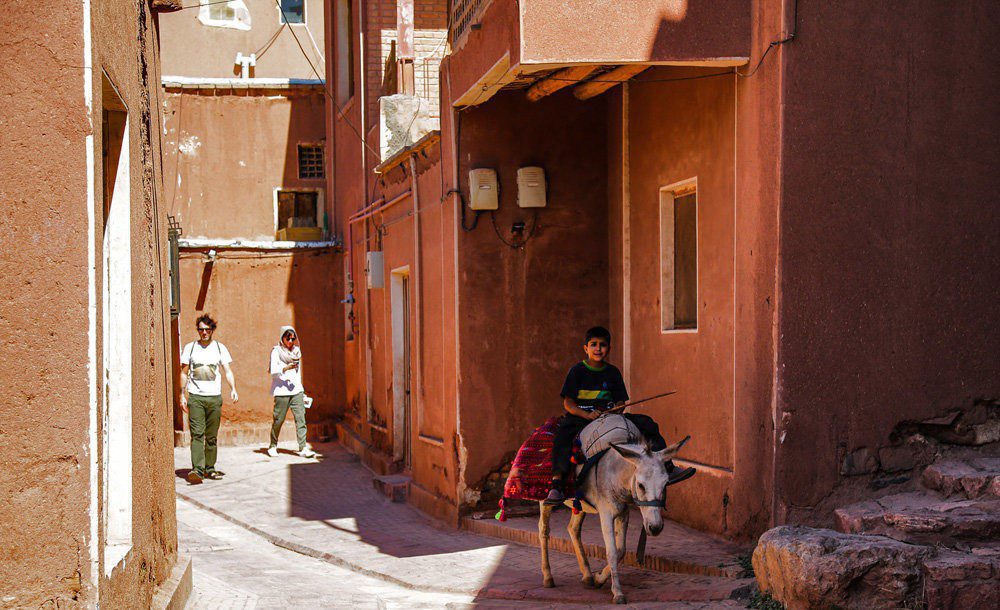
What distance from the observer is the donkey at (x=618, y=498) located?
7.29 meters

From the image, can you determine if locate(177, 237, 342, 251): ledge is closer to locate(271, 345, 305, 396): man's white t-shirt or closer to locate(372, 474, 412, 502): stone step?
locate(271, 345, 305, 396): man's white t-shirt

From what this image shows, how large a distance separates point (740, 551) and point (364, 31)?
11.5m

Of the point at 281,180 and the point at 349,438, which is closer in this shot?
the point at 349,438

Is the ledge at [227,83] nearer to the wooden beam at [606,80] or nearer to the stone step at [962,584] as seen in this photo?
the wooden beam at [606,80]

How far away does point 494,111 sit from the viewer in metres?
A: 11.6

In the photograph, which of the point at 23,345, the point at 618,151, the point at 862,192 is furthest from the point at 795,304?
the point at 23,345

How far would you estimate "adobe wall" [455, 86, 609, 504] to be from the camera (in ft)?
38.0

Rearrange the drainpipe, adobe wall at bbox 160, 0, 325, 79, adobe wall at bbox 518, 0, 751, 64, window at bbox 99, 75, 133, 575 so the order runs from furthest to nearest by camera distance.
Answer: adobe wall at bbox 160, 0, 325, 79 < the drainpipe < adobe wall at bbox 518, 0, 751, 64 < window at bbox 99, 75, 133, 575

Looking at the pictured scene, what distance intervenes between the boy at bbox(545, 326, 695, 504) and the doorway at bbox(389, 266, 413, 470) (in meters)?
6.65

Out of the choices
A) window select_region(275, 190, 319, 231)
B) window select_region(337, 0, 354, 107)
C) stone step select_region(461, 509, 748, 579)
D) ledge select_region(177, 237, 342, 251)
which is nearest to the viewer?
stone step select_region(461, 509, 748, 579)

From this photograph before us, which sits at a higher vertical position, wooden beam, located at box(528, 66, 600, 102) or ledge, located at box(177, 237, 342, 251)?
wooden beam, located at box(528, 66, 600, 102)

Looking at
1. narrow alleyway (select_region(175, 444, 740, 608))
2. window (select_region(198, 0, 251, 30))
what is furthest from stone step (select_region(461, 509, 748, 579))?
window (select_region(198, 0, 251, 30))

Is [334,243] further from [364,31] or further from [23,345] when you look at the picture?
[23,345]

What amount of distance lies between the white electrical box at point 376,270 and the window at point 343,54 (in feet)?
15.2
